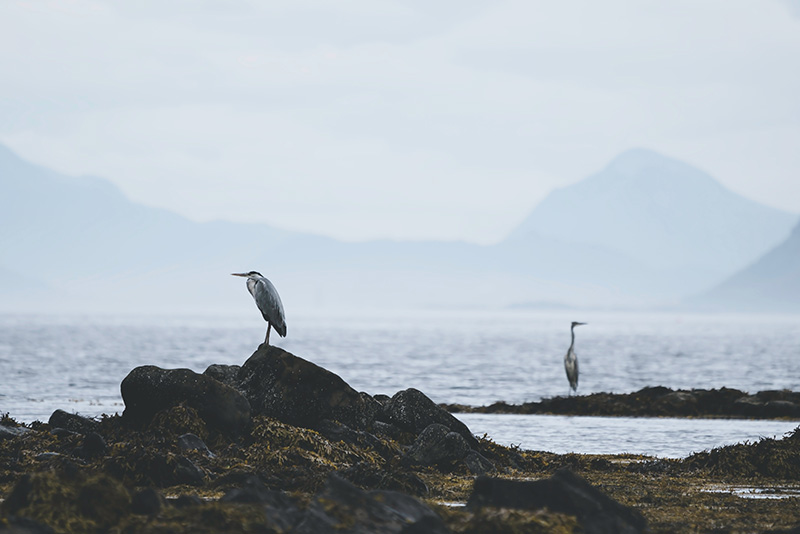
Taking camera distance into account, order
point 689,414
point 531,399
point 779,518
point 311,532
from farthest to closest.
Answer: point 531,399
point 689,414
point 779,518
point 311,532

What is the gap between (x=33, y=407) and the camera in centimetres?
2202

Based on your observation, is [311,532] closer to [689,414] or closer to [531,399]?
[689,414]

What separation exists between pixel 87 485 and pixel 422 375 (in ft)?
106

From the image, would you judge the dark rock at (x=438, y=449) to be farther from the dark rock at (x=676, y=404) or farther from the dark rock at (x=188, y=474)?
the dark rock at (x=676, y=404)

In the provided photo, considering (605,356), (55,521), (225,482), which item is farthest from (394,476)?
(605,356)

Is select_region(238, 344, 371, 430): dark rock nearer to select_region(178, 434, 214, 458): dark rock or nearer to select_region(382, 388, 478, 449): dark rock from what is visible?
select_region(382, 388, 478, 449): dark rock

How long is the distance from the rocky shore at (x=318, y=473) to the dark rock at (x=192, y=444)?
2cm

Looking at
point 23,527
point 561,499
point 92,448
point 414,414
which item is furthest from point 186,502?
point 414,414

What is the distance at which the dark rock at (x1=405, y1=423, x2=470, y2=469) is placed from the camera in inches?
490

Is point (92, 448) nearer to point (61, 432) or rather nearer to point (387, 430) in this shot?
point (61, 432)

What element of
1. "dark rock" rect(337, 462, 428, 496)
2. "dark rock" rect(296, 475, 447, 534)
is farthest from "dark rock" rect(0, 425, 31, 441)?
"dark rock" rect(296, 475, 447, 534)

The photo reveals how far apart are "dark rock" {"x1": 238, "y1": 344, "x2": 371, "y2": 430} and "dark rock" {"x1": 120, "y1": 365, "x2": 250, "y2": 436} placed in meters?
0.76

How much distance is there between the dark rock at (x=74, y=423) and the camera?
45.1 feet

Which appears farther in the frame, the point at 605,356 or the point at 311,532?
the point at 605,356
